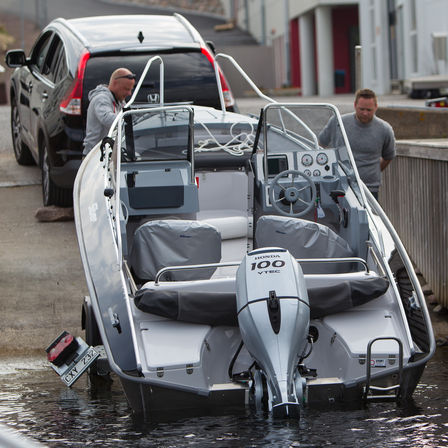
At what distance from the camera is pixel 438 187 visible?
9719 mm

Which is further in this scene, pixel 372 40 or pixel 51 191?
pixel 372 40

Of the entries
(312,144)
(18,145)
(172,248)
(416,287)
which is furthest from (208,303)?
(18,145)

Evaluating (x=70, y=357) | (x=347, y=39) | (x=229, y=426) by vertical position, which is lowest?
(x=229, y=426)

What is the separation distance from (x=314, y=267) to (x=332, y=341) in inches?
49.3

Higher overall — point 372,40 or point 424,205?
point 372,40

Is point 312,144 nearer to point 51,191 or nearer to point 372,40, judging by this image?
point 51,191

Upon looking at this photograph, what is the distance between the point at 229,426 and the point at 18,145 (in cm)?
895

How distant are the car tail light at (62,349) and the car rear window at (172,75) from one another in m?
4.05

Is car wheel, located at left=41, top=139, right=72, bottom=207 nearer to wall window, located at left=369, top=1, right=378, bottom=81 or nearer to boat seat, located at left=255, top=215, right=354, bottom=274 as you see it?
boat seat, located at left=255, top=215, right=354, bottom=274

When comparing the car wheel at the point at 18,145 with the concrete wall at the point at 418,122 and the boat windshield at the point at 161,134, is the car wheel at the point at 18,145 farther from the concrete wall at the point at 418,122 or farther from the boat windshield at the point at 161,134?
the boat windshield at the point at 161,134

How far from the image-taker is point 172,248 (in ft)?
24.4

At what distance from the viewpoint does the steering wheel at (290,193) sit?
8250 mm

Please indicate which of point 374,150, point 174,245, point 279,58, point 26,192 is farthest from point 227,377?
point 279,58

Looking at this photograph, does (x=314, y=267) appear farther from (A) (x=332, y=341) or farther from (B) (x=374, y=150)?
(B) (x=374, y=150)
